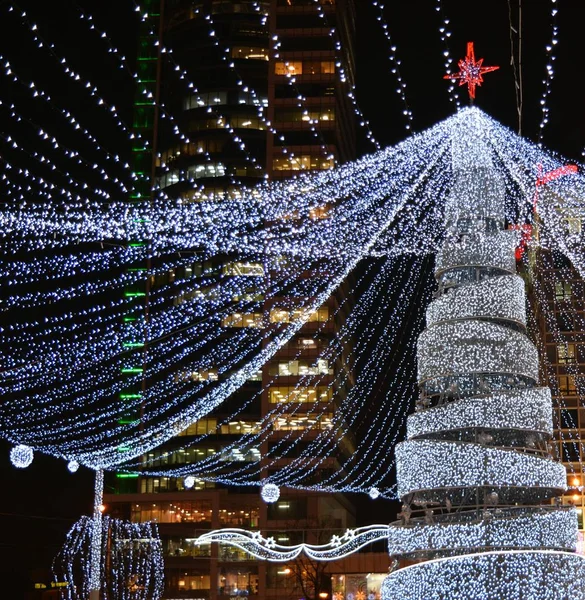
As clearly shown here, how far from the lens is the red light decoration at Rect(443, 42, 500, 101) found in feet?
54.7

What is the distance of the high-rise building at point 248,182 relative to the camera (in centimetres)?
5525

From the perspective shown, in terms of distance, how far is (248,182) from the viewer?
6156 centimetres

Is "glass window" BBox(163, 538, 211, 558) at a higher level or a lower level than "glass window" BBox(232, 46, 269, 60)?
lower

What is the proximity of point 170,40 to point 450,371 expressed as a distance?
55584mm

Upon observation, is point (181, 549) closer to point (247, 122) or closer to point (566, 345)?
point (566, 345)

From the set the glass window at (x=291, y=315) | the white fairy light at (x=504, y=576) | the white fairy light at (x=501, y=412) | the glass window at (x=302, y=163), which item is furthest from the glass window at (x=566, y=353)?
the white fairy light at (x=504, y=576)

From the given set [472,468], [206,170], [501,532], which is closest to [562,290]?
[206,170]

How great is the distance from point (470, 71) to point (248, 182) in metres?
45.4

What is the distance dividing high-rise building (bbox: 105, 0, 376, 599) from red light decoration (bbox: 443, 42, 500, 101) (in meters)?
36.6

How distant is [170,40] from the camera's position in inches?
2606

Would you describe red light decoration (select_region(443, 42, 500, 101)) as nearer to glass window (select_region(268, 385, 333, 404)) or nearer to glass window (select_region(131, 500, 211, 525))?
glass window (select_region(268, 385, 333, 404))

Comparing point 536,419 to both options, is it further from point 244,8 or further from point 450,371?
point 244,8

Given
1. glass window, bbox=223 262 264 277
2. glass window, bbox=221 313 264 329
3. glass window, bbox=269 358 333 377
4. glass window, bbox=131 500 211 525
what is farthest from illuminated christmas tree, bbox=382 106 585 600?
glass window, bbox=131 500 211 525

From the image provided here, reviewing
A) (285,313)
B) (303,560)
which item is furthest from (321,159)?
(303,560)
